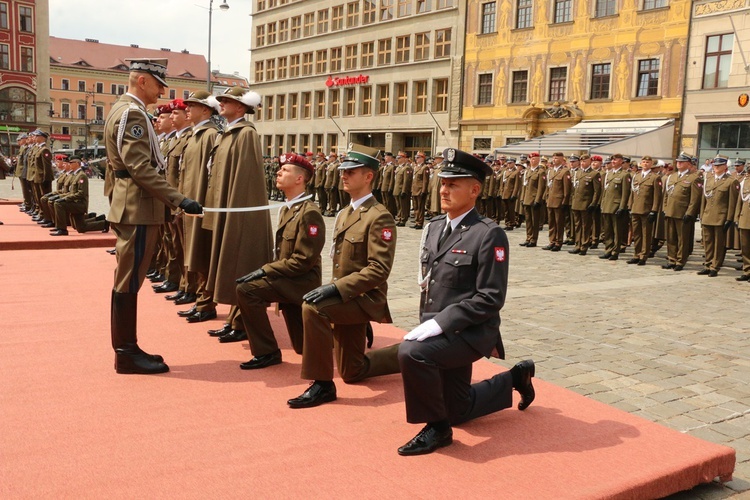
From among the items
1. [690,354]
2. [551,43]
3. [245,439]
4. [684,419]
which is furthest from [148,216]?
[551,43]

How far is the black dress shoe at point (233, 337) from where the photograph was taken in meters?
6.01

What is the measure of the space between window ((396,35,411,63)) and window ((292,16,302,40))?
11.8 metres

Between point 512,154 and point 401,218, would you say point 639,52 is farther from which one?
point 401,218

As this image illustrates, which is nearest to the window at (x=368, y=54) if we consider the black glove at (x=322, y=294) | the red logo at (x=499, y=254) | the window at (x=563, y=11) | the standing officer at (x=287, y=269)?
the window at (x=563, y=11)

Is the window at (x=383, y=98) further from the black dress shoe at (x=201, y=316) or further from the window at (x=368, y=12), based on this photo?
the black dress shoe at (x=201, y=316)

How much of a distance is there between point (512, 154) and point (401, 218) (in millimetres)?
11153

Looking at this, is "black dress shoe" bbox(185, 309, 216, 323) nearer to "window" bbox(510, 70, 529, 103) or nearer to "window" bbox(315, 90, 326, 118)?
"window" bbox(510, 70, 529, 103)

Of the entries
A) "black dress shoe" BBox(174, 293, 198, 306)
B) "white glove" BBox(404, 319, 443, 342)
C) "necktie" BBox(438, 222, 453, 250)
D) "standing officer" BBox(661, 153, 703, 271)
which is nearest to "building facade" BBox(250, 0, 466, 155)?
"standing officer" BBox(661, 153, 703, 271)

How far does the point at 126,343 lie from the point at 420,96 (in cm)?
A: 3625

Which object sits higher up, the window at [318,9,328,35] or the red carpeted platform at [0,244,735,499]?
the window at [318,9,328,35]

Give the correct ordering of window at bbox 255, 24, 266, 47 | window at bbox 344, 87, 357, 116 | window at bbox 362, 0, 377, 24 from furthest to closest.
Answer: window at bbox 255, 24, 266, 47, window at bbox 344, 87, 357, 116, window at bbox 362, 0, 377, 24

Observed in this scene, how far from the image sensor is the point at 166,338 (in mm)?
6051

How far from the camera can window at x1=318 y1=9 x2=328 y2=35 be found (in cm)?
4791

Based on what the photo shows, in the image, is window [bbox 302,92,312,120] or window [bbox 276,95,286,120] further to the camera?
window [bbox 276,95,286,120]
